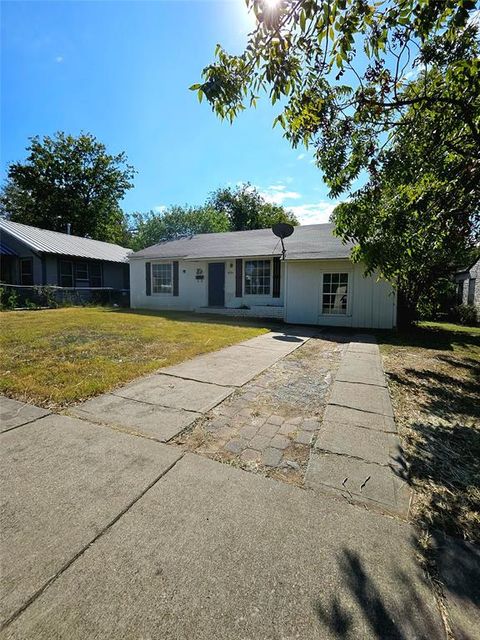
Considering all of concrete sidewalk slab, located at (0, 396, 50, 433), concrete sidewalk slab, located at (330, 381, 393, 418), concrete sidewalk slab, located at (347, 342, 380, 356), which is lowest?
concrete sidewalk slab, located at (330, 381, 393, 418)

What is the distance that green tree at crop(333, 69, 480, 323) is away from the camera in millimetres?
4664

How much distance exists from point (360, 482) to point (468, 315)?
15.9 m

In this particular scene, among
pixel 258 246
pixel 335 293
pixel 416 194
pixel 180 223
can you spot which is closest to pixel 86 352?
pixel 416 194

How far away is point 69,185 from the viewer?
101 ft

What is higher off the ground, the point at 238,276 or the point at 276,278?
the point at 238,276

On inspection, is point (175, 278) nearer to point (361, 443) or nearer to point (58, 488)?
point (361, 443)

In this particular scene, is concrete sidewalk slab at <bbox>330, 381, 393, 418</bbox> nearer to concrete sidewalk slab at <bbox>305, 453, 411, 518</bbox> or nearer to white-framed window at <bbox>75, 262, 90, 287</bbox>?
concrete sidewalk slab at <bbox>305, 453, 411, 518</bbox>

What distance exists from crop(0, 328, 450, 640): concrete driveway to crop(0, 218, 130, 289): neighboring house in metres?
17.3

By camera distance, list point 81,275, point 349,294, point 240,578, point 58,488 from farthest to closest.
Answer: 1. point 81,275
2. point 349,294
3. point 58,488
4. point 240,578

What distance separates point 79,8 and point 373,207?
18.9 feet

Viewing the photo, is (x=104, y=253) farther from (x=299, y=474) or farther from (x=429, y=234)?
(x=299, y=474)

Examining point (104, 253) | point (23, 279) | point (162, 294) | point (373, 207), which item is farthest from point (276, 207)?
point (373, 207)

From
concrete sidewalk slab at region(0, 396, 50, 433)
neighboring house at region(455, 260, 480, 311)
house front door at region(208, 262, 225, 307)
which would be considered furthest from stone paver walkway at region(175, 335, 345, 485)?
neighboring house at region(455, 260, 480, 311)

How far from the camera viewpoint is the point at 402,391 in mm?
4398
